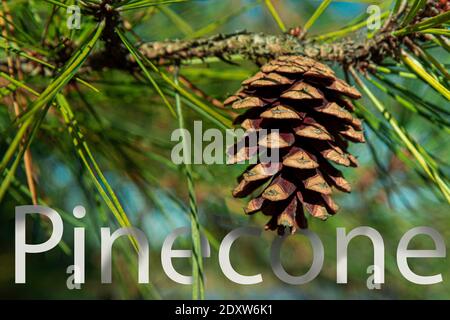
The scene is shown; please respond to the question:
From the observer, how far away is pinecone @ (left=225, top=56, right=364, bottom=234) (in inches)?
16.6

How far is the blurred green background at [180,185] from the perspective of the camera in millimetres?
680

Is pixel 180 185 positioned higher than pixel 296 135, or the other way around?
pixel 180 185

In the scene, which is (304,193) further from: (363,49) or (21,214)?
(21,214)

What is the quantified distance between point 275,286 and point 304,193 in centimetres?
106

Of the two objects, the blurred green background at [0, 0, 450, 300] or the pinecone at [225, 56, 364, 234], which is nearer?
the pinecone at [225, 56, 364, 234]

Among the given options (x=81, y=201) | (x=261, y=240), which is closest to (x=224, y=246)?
(x=81, y=201)

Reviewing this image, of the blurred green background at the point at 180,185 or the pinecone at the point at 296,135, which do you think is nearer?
the pinecone at the point at 296,135

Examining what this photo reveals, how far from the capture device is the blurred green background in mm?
680

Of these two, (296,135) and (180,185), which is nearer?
(296,135)

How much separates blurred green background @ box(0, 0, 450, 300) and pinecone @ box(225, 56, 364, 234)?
144mm

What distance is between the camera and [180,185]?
3.29 ft

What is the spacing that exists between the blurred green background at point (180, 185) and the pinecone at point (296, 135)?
144 millimetres

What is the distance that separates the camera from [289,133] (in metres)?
0.44

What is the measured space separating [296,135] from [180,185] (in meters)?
0.58
